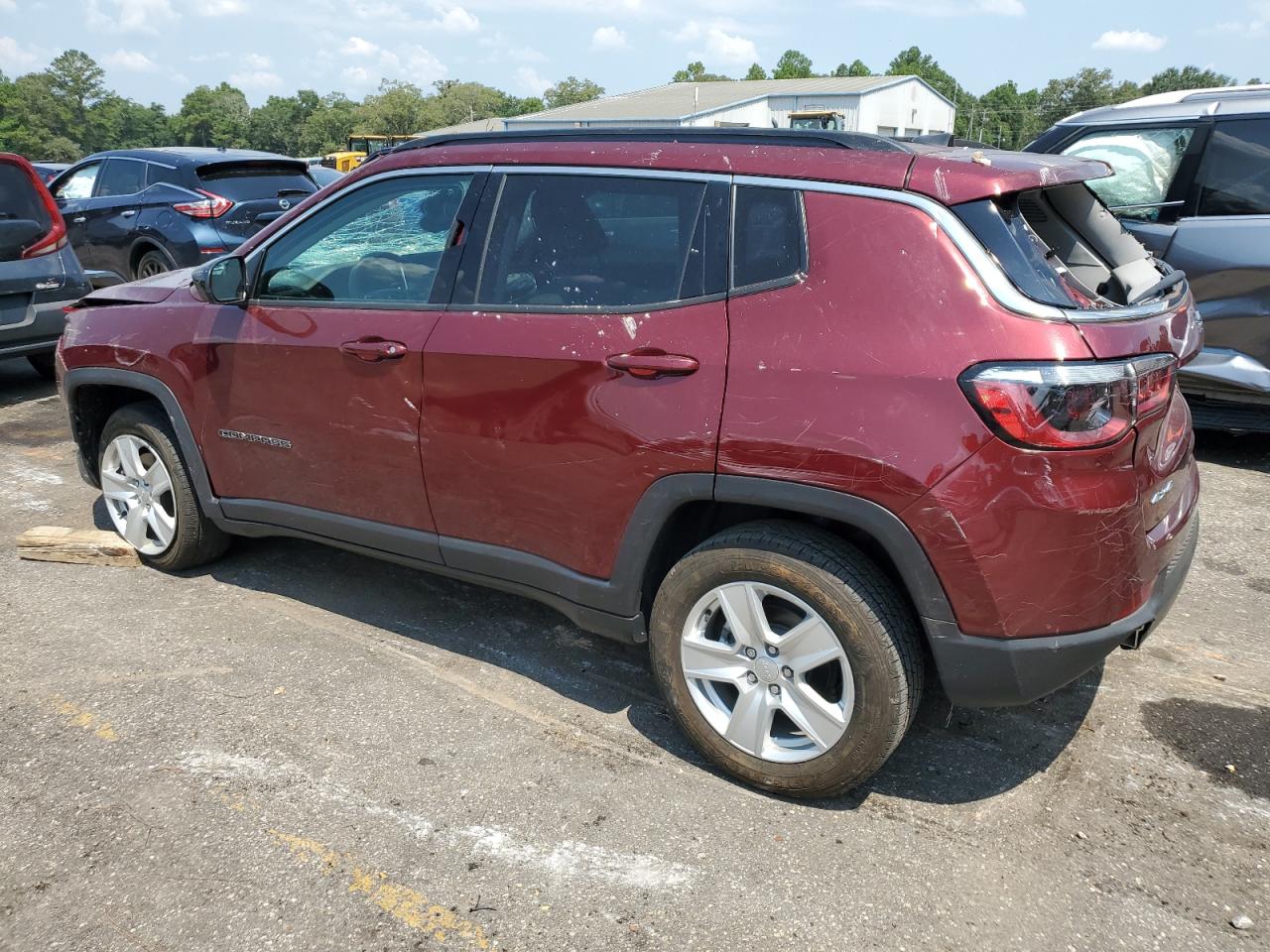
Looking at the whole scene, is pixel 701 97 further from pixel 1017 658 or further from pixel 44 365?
pixel 1017 658

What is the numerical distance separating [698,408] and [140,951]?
1.92m

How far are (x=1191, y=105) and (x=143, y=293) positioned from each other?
18.9 ft

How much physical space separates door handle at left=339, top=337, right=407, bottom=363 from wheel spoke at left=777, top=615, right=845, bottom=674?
1.59 metres

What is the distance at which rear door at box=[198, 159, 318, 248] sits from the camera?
941cm

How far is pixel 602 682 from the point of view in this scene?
11.6 ft

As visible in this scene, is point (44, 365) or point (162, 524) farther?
point (44, 365)

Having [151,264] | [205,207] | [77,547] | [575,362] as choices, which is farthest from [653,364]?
[151,264]

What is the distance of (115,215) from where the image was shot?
975cm

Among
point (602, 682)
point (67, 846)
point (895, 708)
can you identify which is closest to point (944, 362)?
point (895, 708)

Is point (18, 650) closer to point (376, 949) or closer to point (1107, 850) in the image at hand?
point (376, 949)

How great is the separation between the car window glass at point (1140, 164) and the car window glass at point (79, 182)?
9.65 m

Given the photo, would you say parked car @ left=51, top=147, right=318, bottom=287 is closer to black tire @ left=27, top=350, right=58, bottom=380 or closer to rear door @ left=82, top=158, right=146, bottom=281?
rear door @ left=82, top=158, right=146, bottom=281

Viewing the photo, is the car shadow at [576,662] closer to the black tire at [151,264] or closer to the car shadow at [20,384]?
the car shadow at [20,384]

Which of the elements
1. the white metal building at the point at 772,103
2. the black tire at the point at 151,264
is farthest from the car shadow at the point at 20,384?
the white metal building at the point at 772,103
